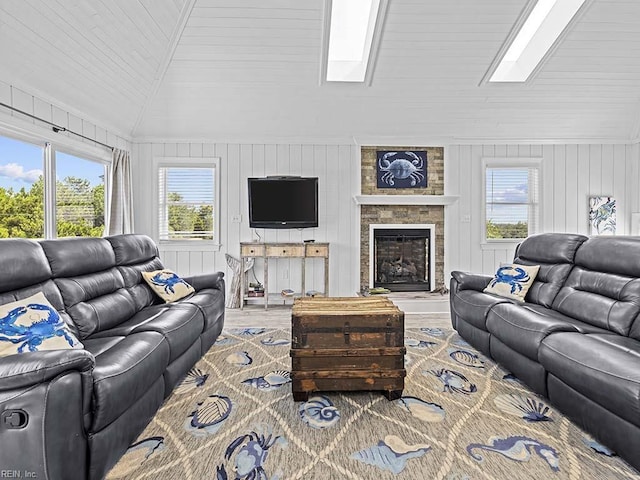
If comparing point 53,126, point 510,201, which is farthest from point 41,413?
point 510,201

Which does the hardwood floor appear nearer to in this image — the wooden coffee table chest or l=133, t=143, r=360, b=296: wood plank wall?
l=133, t=143, r=360, b=296: wood plank wall

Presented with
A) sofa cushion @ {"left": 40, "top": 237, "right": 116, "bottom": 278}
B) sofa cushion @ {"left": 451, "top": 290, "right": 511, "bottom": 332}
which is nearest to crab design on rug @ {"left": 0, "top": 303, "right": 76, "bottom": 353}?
sofa cushion @ {"left": 40, "top": 237, "right": 116, "bottom": 278}

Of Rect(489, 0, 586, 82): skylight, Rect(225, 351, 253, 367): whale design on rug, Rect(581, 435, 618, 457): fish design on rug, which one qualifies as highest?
Rect(489, 0, 586, 82): skylight

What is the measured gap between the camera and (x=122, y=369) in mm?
1818

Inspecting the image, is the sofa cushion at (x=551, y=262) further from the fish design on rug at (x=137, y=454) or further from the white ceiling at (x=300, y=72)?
the fish design on rug at (x=137, y=454)

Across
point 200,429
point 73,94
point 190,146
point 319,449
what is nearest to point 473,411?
point 319,449

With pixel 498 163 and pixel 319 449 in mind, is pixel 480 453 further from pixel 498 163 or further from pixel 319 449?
pixel 498 163

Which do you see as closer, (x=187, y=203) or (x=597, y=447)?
(x=597, y=447)

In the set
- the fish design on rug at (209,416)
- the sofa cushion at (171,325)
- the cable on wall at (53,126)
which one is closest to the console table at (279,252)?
the sofa cushion at (171,325)

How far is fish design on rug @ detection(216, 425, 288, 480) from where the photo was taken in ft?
5.83

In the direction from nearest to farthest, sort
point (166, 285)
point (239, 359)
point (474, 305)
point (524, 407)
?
point (524, 407) → point (239, 359) → point (474, 305) → point (166, 285)

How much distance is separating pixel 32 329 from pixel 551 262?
3833mm

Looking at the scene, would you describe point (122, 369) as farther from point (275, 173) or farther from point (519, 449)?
point (275, 173)

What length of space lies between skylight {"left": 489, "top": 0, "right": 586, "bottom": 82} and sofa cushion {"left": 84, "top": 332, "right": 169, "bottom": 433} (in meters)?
4.45
